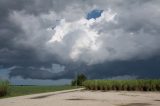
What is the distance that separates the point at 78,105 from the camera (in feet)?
81.8

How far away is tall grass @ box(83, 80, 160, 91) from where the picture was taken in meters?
58.3

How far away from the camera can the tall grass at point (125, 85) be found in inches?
2296

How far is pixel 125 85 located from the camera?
60.8 m

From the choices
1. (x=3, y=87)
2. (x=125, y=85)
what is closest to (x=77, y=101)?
(x=3, y=87)

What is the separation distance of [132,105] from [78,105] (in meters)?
4.11

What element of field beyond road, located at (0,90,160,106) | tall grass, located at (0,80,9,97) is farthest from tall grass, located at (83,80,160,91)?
tall grass, located at (0,80,9,97)

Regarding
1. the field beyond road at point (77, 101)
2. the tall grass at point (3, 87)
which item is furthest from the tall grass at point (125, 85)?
the tall grass at point (3, 87)

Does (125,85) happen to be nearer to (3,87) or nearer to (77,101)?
(3,87)

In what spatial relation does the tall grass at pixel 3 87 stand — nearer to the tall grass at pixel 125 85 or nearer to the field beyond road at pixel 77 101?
the field beyond road at pixel 77 101

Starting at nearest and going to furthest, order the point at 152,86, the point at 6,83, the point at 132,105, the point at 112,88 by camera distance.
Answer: the point at 132,105 < the point at 6,83 < the point at 152,86 < the point at 112,88

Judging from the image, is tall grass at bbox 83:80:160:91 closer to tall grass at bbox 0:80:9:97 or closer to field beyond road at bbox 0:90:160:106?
field beyond road at bbox 0:90:160:106

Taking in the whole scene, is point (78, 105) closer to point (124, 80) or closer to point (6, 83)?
point (6, 83)

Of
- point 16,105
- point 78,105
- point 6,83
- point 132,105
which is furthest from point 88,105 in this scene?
point 6,83

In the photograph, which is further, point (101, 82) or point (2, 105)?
point (101, 82)
